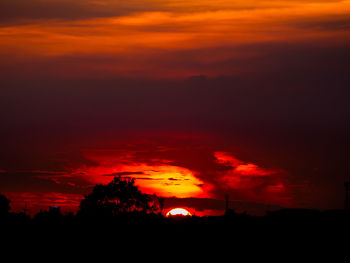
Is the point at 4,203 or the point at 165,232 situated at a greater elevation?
the point at 4,203

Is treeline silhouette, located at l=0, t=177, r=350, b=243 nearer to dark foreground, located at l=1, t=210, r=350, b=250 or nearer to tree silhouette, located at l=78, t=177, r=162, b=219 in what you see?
dark foreground, located at l=1, t=210, r=350, b=250

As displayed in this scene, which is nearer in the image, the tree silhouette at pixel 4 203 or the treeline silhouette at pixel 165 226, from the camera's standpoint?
the treeline silhouette at pixel 165 226

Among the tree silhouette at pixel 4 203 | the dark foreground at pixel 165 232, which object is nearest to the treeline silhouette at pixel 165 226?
the dark foreground at pixel 165 232

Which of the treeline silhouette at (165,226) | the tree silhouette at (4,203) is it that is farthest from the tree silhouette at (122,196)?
the treeline silhouette at (165,226)

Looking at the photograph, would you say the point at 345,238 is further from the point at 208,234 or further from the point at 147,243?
the point at 147,243

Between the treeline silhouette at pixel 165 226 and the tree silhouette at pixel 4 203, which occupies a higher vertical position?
the tree silhouette at pixel 4 203

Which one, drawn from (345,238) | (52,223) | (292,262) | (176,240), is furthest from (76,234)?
(345,238)

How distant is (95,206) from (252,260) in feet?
142

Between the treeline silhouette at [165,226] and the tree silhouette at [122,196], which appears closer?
the treeline silhouette at [165,226]

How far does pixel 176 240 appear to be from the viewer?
27.9 m

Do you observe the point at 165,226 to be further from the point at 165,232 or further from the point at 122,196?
the point at 122,196

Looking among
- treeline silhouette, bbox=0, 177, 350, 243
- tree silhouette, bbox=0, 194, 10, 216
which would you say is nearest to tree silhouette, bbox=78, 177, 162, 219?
tree silhouette, bbox=0, 194, 10, 216

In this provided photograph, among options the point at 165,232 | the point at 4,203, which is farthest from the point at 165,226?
the point at 4,203

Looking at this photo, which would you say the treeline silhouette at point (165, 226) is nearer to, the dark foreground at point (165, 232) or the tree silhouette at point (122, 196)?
the dark foreground at point (165, 232)
